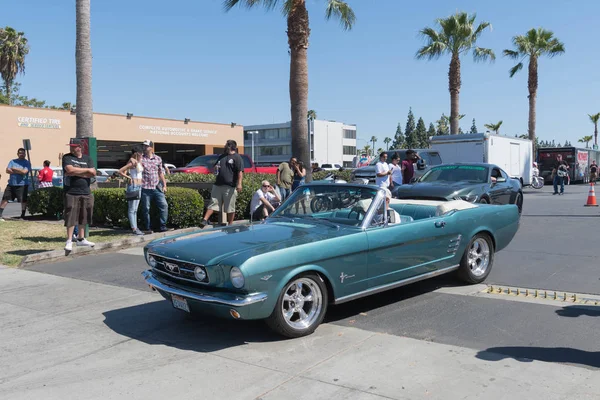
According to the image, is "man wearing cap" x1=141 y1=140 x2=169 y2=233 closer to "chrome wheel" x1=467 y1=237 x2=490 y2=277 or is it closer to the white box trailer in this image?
"chrome wheel" x1=467 y1=237 x2=490 y2=277

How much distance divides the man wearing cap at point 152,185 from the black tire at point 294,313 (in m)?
6.42

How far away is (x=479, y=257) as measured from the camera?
6.86 metres

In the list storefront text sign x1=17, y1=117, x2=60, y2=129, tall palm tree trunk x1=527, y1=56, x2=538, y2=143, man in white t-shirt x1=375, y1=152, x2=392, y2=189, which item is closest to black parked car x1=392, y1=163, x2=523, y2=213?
man in white t-shirt x1=375, y1=152, x2=392, y2=189

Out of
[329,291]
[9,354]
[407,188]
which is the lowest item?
[9,354]

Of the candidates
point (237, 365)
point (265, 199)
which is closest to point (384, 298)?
point (237, 365)

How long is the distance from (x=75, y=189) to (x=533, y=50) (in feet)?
122

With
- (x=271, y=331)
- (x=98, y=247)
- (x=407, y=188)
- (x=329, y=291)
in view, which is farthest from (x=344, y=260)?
(x=407, y=188)

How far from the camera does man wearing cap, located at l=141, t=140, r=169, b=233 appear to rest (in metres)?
10.6

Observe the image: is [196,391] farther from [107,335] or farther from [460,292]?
[460,292]

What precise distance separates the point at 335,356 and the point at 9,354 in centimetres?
281

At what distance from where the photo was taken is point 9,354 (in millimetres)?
4766

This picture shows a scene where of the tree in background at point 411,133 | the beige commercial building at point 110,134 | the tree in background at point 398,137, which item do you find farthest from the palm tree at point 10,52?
the tree in background at point 398,137

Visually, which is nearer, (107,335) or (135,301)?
(107,335)

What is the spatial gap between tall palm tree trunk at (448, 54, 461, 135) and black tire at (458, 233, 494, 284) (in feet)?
83.3
